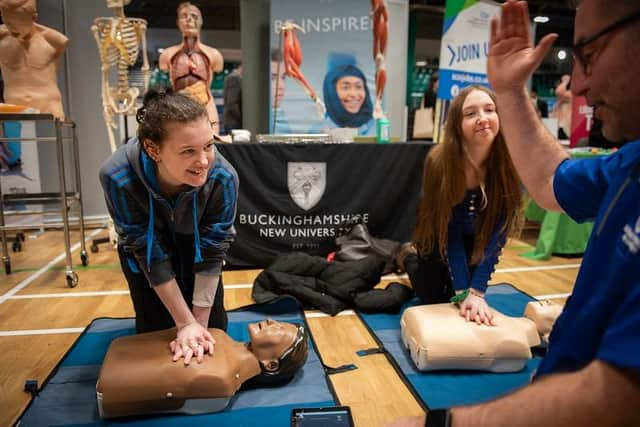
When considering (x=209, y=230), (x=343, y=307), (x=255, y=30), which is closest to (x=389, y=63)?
(x=255, y=30)

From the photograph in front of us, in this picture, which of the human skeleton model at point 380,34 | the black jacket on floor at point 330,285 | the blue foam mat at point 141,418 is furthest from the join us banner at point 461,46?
the blue foam mat at point 141,418

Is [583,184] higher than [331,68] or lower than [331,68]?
lower

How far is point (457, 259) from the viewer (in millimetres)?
2406

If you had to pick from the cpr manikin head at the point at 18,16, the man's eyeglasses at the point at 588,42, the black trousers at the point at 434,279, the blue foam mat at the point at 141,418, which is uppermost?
the cpr manikin head at the point at 18,16

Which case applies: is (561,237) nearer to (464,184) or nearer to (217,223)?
(464,184)

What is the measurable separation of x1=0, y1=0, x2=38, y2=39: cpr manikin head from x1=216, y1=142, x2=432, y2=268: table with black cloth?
1668 millimetres

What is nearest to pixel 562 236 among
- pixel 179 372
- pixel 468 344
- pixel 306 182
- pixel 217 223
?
pixel 306 182

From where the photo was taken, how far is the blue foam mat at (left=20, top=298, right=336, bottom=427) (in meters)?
1.73

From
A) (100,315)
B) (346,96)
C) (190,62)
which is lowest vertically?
(100,315)

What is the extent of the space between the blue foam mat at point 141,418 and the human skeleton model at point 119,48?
7.41 ft

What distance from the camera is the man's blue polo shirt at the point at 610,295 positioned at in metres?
0.60

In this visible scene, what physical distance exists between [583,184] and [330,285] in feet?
6.60

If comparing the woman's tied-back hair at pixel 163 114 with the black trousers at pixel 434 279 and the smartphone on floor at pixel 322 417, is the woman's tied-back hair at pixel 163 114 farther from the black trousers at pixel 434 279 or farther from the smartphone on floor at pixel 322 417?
the black trousers at pixel 434 279

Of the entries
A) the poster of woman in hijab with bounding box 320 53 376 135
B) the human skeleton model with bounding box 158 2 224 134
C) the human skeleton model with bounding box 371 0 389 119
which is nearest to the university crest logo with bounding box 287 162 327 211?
the human skeleton model with bounding box 158 2 224 134
